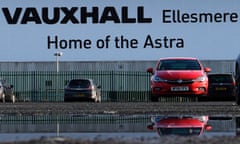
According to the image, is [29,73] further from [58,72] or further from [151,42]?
[151,42]

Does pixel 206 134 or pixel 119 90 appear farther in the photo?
pixel 119 90

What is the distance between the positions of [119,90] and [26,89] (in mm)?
4409

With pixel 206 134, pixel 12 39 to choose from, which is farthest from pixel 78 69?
pixel 206 134

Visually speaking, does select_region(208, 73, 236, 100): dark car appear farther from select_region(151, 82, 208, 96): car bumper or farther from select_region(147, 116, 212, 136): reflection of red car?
select_region(147, 116, 212, 136): reflection of red car

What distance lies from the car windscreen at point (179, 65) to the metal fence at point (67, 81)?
41.6 feet

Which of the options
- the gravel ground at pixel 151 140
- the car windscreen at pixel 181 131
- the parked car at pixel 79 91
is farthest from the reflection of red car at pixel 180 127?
the parked car at pixel 79 91

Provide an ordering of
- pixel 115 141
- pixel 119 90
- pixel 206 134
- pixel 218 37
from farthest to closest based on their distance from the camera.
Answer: pixel 218 37
pixel 119 90
pixel 206 134
pixel 115 141

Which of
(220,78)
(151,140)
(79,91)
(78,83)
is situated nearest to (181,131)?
(151,140)

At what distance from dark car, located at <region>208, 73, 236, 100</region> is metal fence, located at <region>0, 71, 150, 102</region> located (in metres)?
6.52

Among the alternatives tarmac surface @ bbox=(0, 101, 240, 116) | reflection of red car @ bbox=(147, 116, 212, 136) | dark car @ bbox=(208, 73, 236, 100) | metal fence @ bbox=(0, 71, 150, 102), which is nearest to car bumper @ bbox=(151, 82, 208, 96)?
tarmac surface @ bbox=(0, 101, 240, 116)

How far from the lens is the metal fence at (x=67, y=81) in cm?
3662

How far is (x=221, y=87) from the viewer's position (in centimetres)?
2966

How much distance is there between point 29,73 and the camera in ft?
124

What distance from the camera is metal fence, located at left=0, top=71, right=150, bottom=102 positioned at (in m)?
36.6
